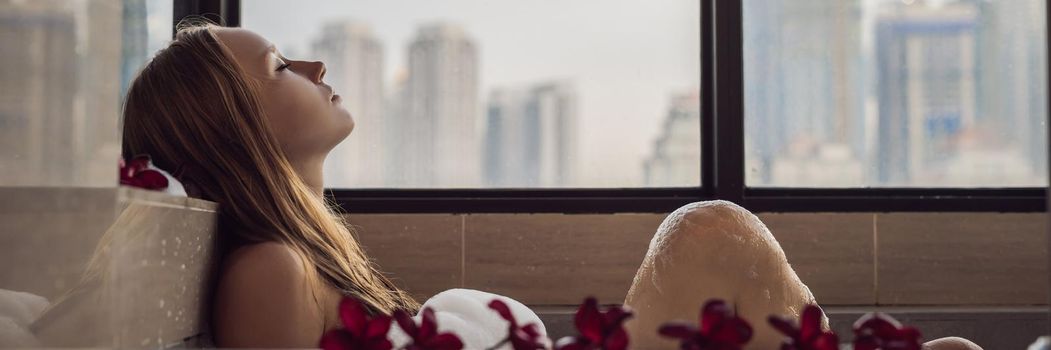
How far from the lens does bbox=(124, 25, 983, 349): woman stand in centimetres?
Answer: 128

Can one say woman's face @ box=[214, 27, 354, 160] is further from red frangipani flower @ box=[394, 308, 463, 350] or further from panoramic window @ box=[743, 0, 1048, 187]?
panoramic window @ box=[743, 0, 1048, 187]

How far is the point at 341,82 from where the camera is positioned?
268cm

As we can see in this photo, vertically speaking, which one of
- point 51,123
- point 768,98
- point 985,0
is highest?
point 985,0

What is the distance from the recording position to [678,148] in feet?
8.91

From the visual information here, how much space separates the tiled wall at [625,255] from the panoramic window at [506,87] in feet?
0.51

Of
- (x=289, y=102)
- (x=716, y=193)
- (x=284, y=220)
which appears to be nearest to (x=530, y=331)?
(x=284, y=220)

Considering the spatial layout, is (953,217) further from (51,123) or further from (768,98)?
(51,123)

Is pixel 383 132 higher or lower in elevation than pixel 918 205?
higher

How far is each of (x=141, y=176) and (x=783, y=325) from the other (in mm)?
815

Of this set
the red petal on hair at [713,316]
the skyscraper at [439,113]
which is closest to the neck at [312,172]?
the skyscraper at [439,113]

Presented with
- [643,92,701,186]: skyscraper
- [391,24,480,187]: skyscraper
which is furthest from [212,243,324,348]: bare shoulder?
[643,92,701,186]: skyscraper

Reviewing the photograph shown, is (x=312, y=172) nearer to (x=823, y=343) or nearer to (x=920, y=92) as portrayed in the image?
(x=823, y=343)

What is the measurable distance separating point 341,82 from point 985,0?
64.0 inches

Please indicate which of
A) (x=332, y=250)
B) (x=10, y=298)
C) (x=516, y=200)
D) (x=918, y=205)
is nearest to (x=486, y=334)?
(x=332, y=250)
